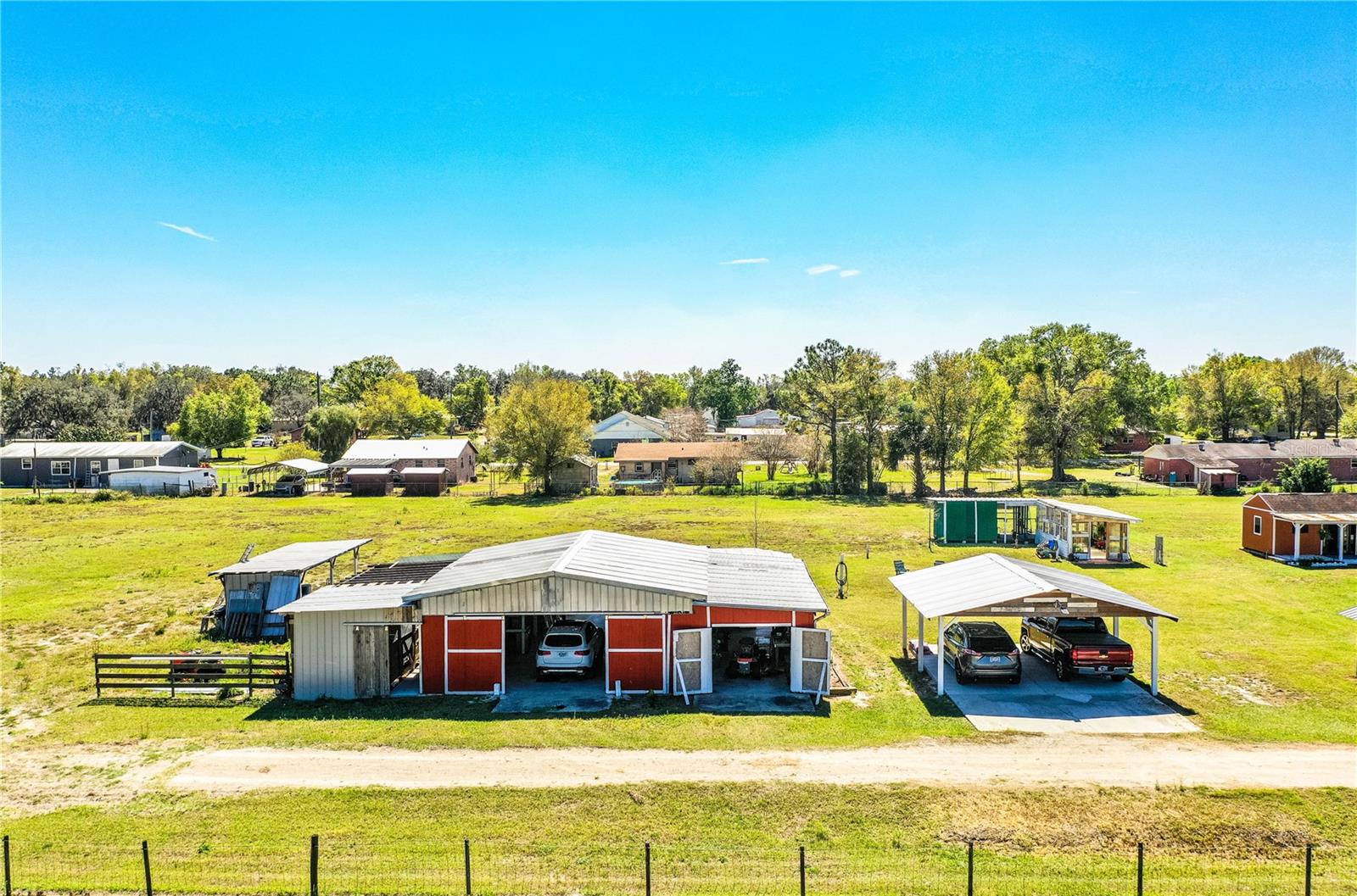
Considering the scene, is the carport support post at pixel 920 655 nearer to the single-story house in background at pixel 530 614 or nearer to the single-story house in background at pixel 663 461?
the single-story house in background at pixel 530 614

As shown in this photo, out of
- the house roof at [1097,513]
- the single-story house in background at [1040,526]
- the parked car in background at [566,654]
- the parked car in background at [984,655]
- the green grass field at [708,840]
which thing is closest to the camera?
the green grass field at [708,840]

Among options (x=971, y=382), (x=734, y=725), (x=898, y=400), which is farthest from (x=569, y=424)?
(x=734, y=725)

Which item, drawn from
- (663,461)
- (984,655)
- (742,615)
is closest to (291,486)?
(663,461)

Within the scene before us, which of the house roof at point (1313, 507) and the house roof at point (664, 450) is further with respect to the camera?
the house roof at point (664, 450)

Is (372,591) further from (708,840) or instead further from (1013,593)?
(1013,593)

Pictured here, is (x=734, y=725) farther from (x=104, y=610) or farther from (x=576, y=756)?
(x=104, y=610)

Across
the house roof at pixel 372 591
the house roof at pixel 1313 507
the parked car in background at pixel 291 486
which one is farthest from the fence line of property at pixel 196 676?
the parked car in background at pixel 291 486

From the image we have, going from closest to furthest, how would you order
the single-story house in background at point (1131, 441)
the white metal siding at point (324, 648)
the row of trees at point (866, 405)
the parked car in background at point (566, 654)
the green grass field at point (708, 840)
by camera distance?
the green grass field at point (708, 840)
the white metal siding at point (324, 648)
the parked car in background at point (566, 654)
the row of trees at point (866, 405)
the single-story house in background at point (1131, 441)
